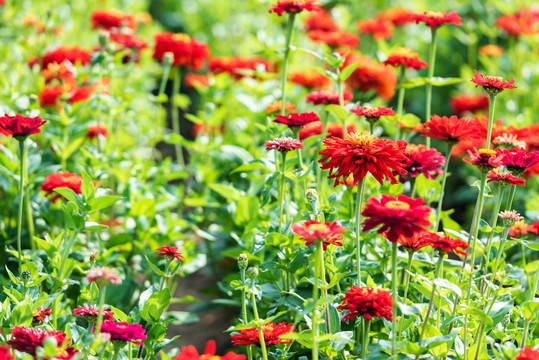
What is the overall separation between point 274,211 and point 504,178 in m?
0.87

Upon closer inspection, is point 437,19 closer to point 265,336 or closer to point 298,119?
point 298,119

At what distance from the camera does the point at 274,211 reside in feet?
6.99

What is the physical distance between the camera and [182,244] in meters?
2.40

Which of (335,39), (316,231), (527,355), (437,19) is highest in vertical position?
(437,19)

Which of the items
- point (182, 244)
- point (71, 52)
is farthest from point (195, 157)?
point (71, 52)

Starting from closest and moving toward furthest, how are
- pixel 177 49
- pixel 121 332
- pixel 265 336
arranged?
pixel 121 332 < pixel 265 336 < pixel 177 49

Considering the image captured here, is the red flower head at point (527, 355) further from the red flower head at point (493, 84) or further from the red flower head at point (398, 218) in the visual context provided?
the red flower head at point (493, 84)

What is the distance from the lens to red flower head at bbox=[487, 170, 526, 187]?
4.97 ft

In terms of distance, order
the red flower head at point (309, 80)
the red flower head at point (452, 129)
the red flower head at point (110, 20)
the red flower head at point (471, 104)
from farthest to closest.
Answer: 1. the red flower head at point (471, 104)
2. the red flower head at point (110, 20)
3. the red flower head at point (309, 80)
4. the red flower head at point (452, 129)

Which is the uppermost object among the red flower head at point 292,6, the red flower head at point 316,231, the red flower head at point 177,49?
the red flower head at point 292,6

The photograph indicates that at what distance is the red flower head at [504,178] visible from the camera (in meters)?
1.51

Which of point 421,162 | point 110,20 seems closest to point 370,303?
point 421,162

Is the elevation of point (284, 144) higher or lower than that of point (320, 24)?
lower

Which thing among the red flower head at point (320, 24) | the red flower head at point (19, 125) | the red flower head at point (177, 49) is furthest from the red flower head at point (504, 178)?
the red flower head at point (320, 24)
